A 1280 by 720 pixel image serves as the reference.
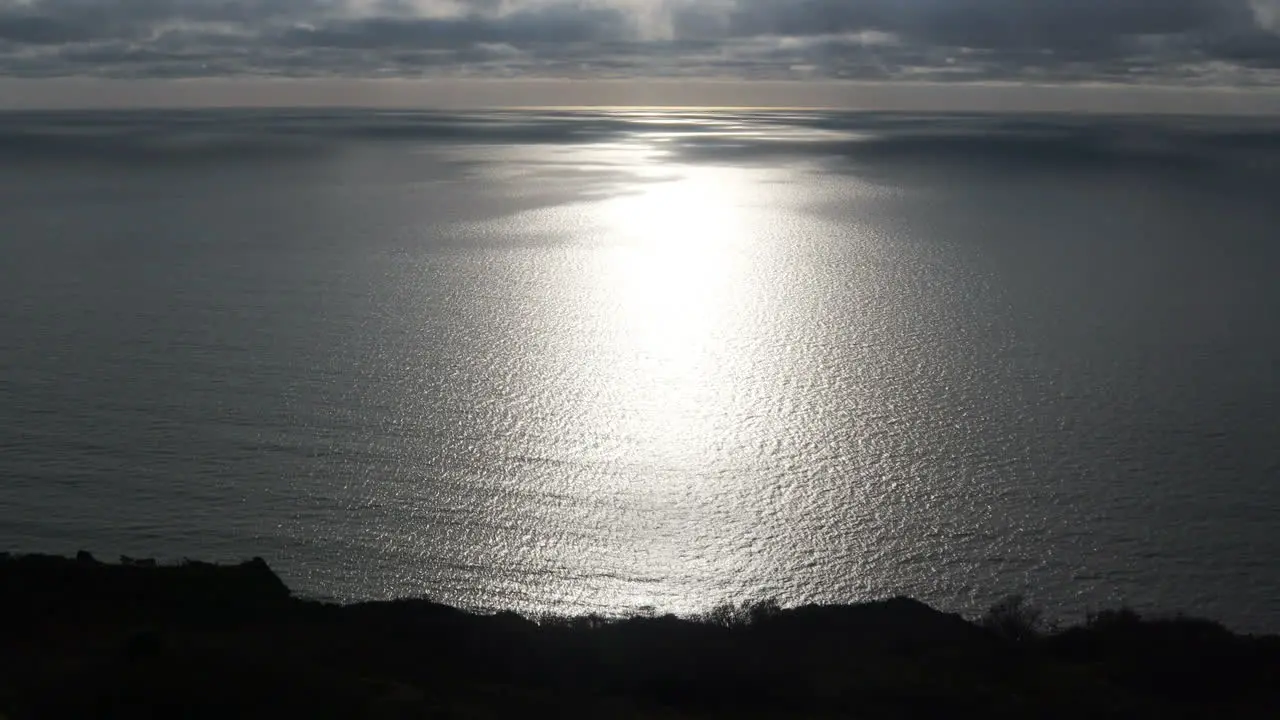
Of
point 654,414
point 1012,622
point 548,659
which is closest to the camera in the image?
point 548,659

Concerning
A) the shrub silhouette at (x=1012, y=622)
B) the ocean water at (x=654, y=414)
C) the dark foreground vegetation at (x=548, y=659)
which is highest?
the dark foreground vegetation at (x=548, y=659)

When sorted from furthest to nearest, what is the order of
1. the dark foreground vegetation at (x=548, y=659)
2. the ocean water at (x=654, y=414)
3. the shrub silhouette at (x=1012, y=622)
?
the ocean water at (x=654, y=414) < the shrub silhouette at (x=1012, y=622) < the dark foreground vegetation at (x=548, y=659)

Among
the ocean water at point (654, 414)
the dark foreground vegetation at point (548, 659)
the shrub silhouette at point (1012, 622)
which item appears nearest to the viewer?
the dark foreground vegetation at point (548, 659)

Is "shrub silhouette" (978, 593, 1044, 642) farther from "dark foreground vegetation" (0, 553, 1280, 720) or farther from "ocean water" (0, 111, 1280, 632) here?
"ocean water" (0, 111, 1280, 632)

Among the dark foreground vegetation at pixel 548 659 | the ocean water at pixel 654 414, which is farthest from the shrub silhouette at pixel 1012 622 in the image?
the ocean water at pixel 654 414

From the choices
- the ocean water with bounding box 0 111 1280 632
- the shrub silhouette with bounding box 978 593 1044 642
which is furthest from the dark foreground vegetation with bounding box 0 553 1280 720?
the ocean water with bounding box 0 111 1280 632

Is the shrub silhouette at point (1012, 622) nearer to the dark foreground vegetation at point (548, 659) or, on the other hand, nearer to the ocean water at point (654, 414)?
the dark foreground vegetation at point (548, 659)

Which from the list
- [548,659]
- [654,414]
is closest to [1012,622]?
[548,659]

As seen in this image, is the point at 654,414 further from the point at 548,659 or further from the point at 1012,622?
the point at 548,659
